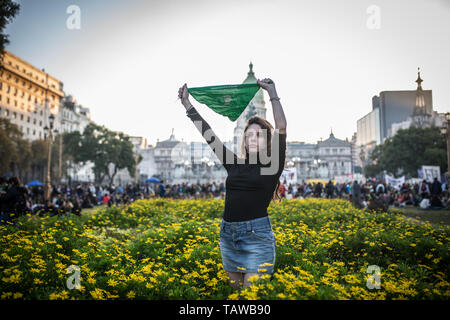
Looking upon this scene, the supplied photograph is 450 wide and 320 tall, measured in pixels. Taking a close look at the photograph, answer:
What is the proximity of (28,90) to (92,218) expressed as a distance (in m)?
75.2

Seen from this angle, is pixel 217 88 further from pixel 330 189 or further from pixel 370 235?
pixel 330 189

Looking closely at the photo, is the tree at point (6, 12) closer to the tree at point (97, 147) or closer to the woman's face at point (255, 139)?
the woman's face at point (255, 139)

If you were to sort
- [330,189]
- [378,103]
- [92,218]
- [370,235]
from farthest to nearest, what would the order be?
[378,103] → [330,189] → [92,218] → [370,235]

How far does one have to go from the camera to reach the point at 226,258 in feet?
10.3

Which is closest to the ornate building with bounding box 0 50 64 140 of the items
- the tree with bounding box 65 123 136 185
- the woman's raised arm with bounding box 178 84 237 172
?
the tree with bounding box 65 123 136 185

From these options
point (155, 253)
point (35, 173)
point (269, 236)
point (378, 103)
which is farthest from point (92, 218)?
point (378, 103)

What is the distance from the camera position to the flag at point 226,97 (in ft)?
13.3

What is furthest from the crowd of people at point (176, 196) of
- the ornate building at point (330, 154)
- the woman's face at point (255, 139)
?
the ornate building at point (330, 154)

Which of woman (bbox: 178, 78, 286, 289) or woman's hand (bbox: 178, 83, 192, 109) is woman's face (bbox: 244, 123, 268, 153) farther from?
woman's hand (bbox: 178, 83, 192, 109)

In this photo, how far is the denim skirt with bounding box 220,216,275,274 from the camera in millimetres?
2963

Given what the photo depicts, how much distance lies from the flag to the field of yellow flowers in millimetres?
2176

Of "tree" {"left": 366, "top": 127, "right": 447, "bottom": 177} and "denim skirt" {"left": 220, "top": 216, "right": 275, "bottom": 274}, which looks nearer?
"denim skirt" {"left": 220, "top": 216, "right": 275, "bottom": 274}

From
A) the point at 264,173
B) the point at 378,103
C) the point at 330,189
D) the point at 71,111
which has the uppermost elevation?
the point at 378,103
